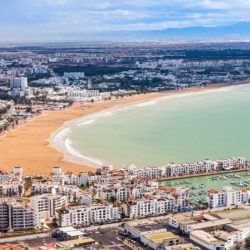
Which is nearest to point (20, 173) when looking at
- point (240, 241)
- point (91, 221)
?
point (91, 221)

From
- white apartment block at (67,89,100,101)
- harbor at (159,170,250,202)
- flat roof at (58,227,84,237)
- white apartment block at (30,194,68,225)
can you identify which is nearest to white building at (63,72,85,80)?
white apartment block at (67,89,100,101)

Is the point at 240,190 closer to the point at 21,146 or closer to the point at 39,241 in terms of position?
the point at 39,241

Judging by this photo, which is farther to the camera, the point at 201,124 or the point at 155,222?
the point at 201,124

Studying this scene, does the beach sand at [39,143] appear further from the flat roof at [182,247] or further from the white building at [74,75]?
the white building at [74,75]

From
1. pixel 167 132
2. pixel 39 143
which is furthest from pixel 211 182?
pixel 39 143

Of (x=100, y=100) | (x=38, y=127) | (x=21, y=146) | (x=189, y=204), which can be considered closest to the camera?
(x=189, y=204)

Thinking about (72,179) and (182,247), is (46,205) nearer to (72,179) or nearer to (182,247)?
(72,179)
